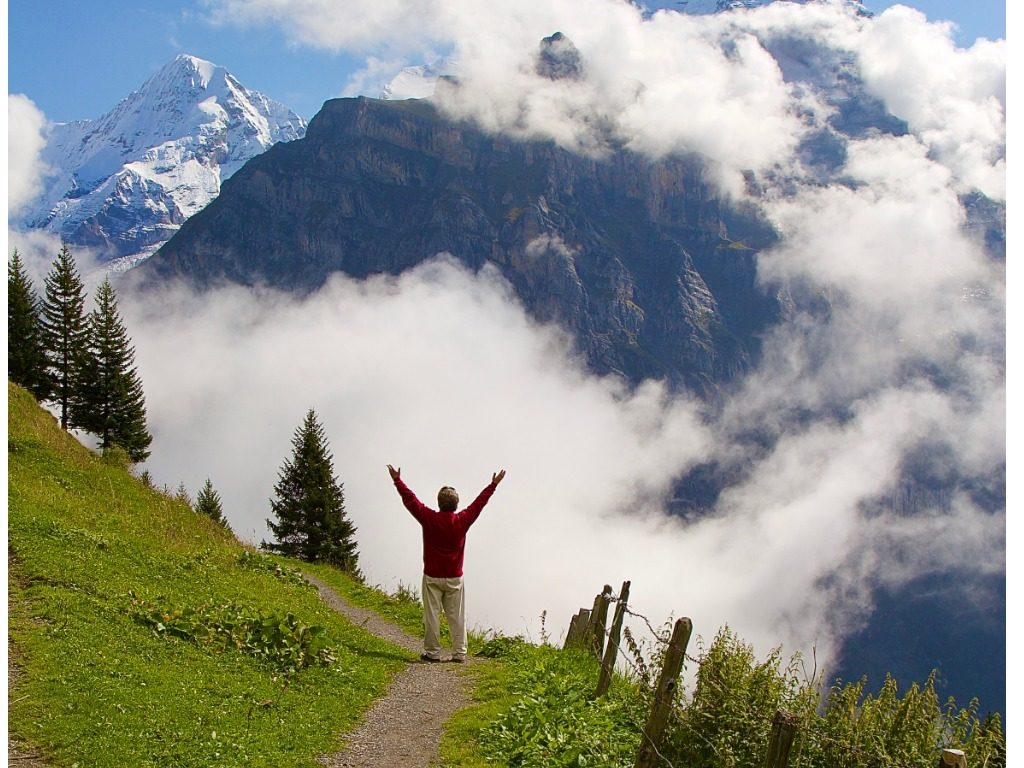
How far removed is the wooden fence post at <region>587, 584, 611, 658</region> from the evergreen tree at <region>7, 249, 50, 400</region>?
56.9 meters

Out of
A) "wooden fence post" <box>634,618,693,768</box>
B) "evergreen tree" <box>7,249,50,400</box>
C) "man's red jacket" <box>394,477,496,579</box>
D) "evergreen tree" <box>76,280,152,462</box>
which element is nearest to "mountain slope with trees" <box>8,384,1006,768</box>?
"wooden fence post" <box>634,618,693,768</box>

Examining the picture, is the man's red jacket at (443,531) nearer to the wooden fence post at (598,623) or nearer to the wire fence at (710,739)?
the wooden fence post at (598,623)

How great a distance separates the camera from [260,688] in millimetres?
12188

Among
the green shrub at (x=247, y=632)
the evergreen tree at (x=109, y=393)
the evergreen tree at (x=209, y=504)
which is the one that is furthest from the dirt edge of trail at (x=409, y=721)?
the evergreen tree at (x=109, y=393)

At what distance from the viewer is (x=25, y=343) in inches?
2356

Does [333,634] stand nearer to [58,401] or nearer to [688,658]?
[688,658]

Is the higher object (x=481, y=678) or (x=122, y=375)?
(x=122, y=375)

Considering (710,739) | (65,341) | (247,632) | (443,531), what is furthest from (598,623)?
(65,341)

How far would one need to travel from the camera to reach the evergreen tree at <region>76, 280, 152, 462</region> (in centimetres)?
6612

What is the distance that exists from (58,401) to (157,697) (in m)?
63.2

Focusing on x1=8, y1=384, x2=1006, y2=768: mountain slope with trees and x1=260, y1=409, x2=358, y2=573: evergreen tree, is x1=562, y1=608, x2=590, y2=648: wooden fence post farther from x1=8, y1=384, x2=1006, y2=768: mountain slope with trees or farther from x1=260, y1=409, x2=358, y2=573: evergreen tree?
x1=260, y1=409, x2=358, y2=573: evergreen tree

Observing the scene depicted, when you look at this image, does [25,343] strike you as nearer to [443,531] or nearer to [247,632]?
[247,632]

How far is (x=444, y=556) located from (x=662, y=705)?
283 inches
